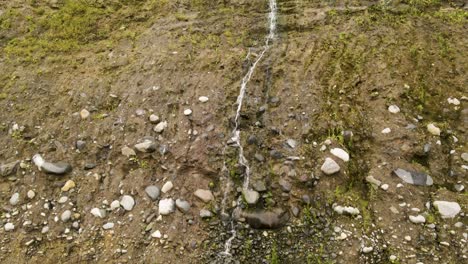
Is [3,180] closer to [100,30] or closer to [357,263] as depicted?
[100,30]

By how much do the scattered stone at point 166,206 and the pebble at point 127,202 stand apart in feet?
1.21

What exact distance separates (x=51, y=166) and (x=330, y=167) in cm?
369

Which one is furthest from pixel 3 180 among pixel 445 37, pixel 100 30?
pixel 445 37

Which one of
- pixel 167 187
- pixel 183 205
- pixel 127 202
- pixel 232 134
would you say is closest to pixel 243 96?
pixel 232 134

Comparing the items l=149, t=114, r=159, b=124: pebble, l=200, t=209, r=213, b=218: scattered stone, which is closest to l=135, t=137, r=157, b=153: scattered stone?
l=149, t=114, r=159, b=124: pebble

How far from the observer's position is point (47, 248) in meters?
4.85

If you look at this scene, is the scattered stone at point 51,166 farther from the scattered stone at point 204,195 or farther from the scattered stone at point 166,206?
the scattered stone at point 204,195

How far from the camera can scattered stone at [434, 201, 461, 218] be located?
15.8 feet

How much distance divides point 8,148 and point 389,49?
19.7 feet

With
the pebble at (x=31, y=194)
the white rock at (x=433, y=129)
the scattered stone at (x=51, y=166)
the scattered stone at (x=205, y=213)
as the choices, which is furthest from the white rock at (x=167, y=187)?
the white rock at (x=433, y=129)

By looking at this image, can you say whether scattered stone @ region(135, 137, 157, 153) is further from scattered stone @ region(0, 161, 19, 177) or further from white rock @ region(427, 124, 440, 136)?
white rock @ region(427, 124, 440, 136)

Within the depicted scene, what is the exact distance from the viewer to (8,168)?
5512mm

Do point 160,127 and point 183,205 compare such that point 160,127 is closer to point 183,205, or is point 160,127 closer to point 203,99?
point 203,99

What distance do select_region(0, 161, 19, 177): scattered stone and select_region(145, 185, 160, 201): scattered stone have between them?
6.03 ft
